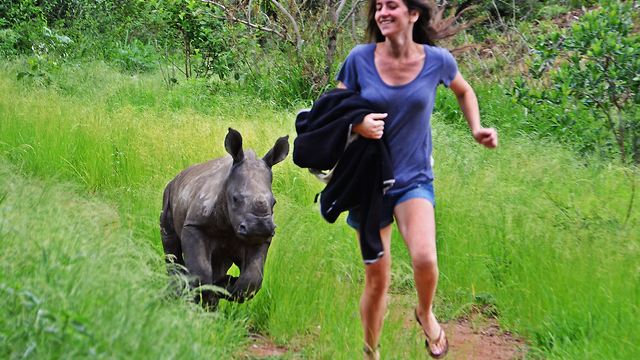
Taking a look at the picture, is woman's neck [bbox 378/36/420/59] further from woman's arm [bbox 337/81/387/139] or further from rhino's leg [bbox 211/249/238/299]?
rhino's leg [bbox 211/249/238/299]

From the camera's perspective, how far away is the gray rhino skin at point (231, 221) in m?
6.16

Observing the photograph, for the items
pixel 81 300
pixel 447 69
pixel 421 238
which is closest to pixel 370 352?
pixel 421 238

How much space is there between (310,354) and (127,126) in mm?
5605

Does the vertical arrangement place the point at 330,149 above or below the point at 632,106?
above

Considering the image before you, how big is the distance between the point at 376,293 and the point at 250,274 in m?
0.88

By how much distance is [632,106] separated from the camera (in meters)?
10.3

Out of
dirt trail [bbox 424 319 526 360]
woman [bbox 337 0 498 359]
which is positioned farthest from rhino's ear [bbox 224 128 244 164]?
dirt trail [bbox 424 319 526 360]

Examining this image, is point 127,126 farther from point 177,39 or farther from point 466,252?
point 177,39

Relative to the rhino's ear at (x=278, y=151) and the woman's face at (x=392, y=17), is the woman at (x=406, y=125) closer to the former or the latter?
the woman's face at (x=392, y=17)

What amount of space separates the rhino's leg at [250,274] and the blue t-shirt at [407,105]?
1100mm

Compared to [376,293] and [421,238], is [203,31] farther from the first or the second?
[421,238]

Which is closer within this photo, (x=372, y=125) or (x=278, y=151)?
(x=372, y=125)

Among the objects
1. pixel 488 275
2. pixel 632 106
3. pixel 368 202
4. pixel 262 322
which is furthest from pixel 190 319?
pixel 632 106

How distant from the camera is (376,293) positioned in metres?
5.83
